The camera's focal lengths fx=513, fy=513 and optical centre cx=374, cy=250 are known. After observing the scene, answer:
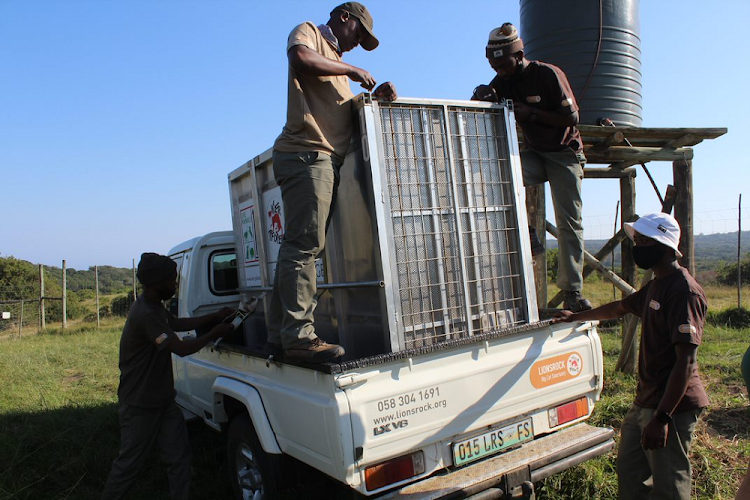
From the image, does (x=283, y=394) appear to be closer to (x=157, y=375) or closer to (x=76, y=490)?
(x=157, y=375)

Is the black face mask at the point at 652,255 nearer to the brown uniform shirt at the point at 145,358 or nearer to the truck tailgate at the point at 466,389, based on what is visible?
the truck tailgate at the point at 466,389

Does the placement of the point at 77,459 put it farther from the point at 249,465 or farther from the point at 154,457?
the point at 249,465

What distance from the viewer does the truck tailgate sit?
239 centimetres

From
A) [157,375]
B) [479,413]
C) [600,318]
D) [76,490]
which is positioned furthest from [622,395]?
[76,490]

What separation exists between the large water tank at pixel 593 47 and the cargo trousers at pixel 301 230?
3359mm

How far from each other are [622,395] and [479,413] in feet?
10.3

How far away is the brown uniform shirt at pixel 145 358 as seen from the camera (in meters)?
3.34

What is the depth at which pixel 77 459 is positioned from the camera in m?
4.45

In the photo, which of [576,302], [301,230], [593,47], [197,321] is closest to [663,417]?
[576,302]

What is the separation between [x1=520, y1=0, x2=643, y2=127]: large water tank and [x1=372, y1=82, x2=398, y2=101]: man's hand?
9.68ft

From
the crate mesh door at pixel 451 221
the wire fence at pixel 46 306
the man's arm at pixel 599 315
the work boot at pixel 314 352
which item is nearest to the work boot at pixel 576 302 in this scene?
the man's arm at pixel 599 315

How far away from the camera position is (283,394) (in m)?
2.69

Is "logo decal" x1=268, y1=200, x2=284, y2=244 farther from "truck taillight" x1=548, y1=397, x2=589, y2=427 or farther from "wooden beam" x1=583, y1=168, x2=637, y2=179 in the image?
"wooden beam" x1=583, y1=168, x2=637, y2=179

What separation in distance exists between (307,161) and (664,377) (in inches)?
85.4
